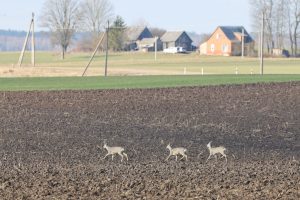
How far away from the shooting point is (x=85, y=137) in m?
20.5

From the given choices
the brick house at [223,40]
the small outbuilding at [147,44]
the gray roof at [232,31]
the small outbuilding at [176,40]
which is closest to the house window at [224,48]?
the brick house at [223,40]

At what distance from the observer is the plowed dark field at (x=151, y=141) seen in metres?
12.9

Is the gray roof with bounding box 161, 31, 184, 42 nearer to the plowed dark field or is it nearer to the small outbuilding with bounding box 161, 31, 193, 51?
the small outbuilding with bounding box 161, 31, 193, 51

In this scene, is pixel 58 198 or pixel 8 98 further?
pixel 8 98

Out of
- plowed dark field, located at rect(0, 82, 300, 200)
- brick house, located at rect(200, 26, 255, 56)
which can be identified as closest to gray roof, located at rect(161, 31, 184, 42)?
brick house, located at rect(200, 26, 255, 56)

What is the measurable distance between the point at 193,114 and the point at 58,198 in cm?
1314

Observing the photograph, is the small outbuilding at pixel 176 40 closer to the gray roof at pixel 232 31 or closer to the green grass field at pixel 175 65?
the gray roof at pixel 232 31

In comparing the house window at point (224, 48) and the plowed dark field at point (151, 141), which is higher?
the house window at point (224, 48)

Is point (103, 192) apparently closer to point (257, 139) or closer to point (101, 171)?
point (101, 171)

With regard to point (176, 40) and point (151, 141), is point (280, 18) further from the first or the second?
point (151, 141)

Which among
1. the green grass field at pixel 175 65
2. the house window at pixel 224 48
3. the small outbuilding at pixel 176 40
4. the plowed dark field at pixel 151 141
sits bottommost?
the plowed dark field at pixel 151 141

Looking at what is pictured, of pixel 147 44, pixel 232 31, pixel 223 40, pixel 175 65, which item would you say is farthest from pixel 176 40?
pixel 175 65

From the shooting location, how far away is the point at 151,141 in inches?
781

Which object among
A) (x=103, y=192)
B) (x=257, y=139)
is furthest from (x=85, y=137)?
(x=103, y=192)
